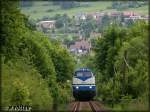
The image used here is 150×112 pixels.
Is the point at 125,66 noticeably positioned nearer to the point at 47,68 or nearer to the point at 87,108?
the point at 87,108

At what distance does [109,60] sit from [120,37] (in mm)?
4545

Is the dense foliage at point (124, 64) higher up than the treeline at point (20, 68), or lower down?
lower down

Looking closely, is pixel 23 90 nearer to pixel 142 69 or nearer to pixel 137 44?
pixel 142 69

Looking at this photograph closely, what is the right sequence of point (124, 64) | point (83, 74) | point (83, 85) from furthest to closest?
point (83, 74) < point (83, 85) < point (124, 64)

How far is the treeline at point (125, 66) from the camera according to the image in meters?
51.3

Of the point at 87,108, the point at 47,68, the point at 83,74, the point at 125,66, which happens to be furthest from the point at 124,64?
the point at 47,68

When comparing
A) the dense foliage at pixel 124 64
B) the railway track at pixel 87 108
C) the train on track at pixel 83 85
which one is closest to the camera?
the railway track at pixel 87 108

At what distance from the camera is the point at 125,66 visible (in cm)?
5422

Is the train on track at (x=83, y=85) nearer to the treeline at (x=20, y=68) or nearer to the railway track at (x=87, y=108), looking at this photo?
the treeline at (x=20, y=68)

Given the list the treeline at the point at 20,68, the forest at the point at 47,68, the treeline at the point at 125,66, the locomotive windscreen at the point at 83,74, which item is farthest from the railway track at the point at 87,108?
the locomotive windscreen at the point at 83,74

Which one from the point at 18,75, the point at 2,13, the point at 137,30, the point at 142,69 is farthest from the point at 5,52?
the point at 137,30

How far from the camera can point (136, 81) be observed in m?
52.6

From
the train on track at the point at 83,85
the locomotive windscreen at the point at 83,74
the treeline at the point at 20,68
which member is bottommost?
the train on track at the point at 83,85

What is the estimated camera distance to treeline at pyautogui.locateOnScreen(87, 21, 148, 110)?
2022 inches
